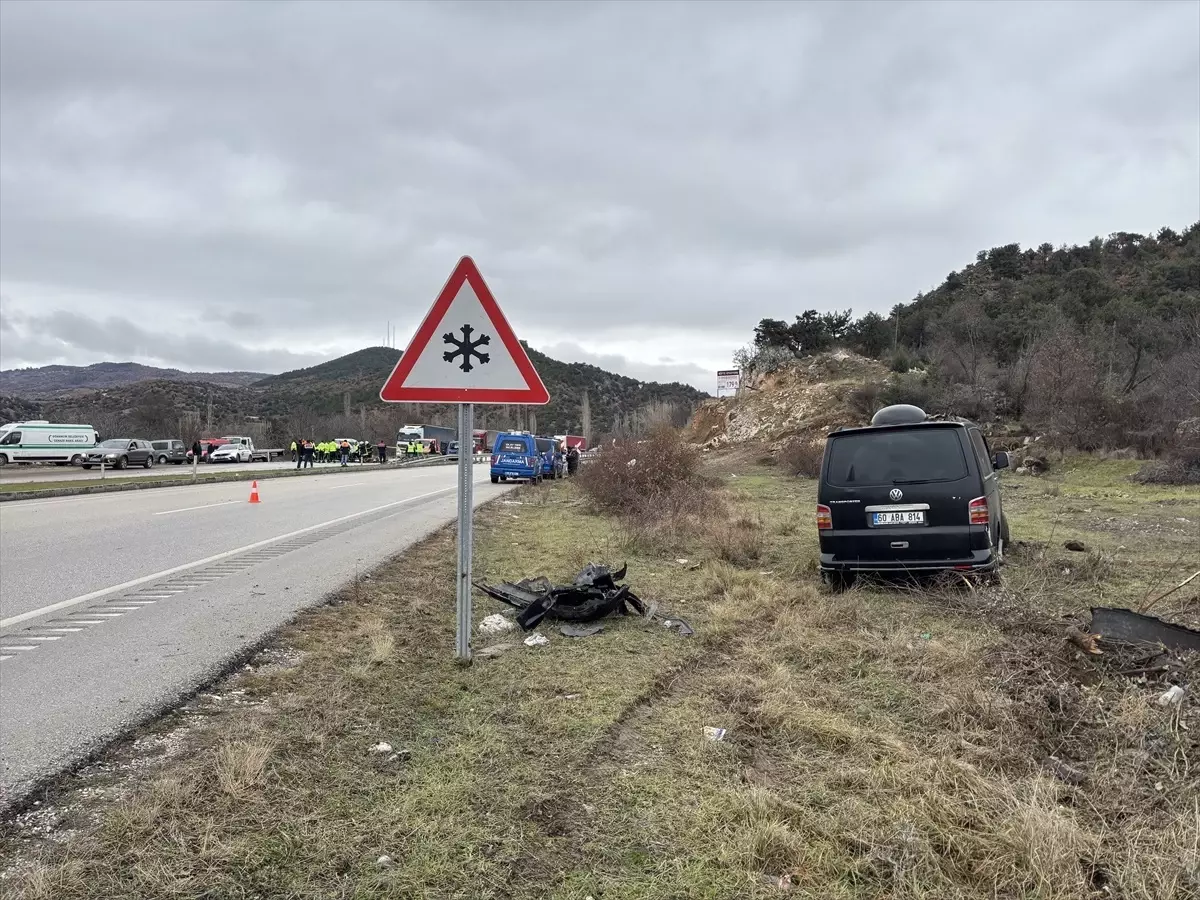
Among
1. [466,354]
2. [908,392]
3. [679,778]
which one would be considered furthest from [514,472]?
[679,778]

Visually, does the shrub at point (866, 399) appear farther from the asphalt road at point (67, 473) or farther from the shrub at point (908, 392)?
the asphalt road at point (67, 473)

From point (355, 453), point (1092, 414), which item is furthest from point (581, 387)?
point (1092, 414)

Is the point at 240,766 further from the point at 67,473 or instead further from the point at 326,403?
the point at 326,403

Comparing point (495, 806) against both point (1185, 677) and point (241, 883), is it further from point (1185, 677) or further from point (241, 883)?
point (1185, 677)

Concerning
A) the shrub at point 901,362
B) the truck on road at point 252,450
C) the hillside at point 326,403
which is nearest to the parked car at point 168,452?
the truck on road at point 252,450

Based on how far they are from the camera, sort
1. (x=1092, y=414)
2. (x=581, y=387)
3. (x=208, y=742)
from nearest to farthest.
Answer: (x=208, y=742) < (x=1092, y=414) < (x=581, y=387)

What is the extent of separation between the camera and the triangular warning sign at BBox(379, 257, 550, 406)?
472 cm

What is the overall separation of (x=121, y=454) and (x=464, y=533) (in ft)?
134

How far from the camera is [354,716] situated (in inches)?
154

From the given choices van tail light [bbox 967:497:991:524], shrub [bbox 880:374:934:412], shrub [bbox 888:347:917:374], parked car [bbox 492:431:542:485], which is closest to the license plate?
van tail light [bbox 967:497:991:524]

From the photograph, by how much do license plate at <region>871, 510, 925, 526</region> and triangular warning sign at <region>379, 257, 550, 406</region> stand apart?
3.94 meters

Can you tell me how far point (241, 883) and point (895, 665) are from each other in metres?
3.81

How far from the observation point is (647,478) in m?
15.8

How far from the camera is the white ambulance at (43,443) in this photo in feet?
125
